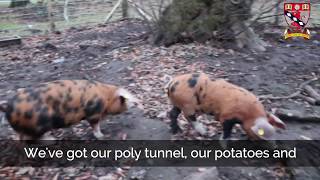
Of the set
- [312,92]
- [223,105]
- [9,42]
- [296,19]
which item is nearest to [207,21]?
[312,92]

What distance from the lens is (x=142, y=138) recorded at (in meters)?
4.53

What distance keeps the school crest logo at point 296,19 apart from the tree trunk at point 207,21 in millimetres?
1842

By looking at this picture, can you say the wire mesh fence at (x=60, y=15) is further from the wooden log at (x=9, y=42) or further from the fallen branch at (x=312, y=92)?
the fallen branch at (x=312, y=92)

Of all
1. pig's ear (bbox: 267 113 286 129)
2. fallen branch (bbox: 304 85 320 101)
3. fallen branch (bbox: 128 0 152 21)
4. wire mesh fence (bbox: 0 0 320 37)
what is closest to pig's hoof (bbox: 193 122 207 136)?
pig's ear (bbox: 267 113 286 129)

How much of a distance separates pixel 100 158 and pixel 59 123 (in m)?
0.56

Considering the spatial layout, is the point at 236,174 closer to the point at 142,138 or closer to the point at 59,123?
the point at 142,138

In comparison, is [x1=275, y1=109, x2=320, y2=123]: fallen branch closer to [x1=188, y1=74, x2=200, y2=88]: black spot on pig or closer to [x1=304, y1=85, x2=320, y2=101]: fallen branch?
[x1=304, y1=85, x2=320, y2=101]: fallen branch

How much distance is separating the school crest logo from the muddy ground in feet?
0.82

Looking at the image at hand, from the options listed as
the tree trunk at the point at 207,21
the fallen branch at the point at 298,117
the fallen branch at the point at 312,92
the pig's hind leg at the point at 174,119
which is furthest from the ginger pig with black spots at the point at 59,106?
the tree trunk at the point at 207,21

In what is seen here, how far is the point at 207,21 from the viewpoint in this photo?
24.6 ft

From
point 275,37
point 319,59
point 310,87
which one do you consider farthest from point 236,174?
point 275,37

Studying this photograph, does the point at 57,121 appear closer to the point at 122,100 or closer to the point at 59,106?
the point at 59,106

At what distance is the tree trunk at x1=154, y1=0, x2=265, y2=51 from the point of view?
7.49m

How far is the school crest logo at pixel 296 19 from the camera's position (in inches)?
356
